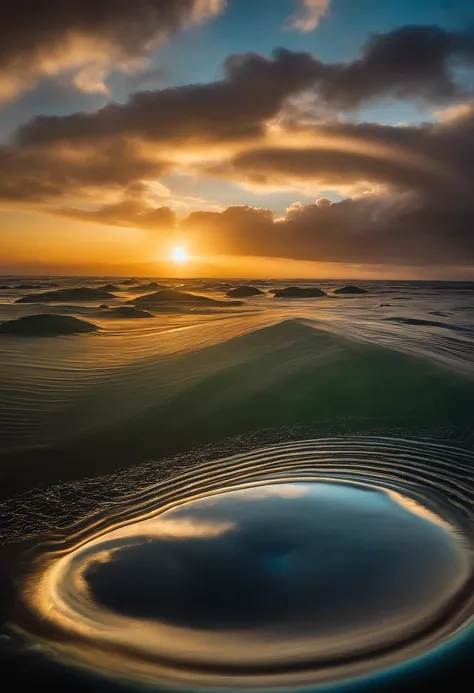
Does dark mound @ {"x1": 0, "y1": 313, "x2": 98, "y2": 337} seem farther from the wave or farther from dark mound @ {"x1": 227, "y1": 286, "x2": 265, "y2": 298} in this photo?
dark mound @ {"x1": 227, "y1": 286, "x2": 265, "y2": 298}

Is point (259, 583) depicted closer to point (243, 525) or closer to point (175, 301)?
point (243, 525)

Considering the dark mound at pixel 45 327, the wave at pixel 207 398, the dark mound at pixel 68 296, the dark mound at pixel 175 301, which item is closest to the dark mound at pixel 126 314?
the dark mound at pixel 45 327

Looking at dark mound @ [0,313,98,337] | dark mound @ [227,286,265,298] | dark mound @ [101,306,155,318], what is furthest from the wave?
dark mound @ [227,286,265,298]

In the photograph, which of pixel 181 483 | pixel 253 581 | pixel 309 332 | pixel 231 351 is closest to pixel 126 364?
pixel 231 351

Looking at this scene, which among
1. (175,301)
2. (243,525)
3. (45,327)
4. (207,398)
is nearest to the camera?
(243,525)

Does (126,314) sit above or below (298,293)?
below

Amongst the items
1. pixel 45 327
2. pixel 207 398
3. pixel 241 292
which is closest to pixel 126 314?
pixel 45 327
